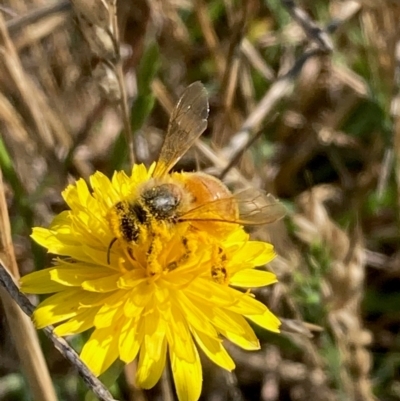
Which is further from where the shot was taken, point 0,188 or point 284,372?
point 284,372

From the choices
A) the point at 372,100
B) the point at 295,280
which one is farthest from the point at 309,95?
the point at 295,280

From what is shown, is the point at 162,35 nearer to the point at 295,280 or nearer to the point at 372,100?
the point at 372,100

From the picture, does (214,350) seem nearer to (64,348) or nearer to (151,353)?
(151,353)

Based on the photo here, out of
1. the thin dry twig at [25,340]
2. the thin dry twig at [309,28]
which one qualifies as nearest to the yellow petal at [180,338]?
the thin dry twig at [25,340]

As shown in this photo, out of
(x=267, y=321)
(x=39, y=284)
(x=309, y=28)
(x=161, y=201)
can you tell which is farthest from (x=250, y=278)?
(x=309, y=28)

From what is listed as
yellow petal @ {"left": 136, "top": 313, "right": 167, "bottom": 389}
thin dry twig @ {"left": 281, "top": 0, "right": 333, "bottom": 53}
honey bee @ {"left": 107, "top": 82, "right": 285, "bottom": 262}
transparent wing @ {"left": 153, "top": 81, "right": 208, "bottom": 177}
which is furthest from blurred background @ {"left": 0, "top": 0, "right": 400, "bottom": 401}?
yellow petal @ {"left": 136, "top": 313, "right": 167, "bottom": 389}

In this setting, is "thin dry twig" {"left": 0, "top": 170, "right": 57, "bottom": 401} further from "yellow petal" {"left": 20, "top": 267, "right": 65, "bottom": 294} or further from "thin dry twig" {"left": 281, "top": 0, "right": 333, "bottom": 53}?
"thin dry twig" {"left": 281, "top": 0, "right": 333, "bottom": 53}
